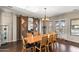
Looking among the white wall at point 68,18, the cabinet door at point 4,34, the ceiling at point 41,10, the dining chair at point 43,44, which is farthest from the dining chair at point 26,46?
the white wall at point 68,18

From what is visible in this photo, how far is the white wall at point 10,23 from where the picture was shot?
216cm

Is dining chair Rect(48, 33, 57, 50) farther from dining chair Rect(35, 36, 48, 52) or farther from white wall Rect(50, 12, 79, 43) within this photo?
white wall Rect(50, 12, 79, 43)

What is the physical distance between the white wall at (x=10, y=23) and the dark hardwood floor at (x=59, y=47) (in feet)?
0.46

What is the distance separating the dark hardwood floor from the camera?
2.21 meters

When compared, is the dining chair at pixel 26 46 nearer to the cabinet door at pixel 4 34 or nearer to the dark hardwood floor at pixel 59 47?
the dark hardwood floor at pixel 59 47

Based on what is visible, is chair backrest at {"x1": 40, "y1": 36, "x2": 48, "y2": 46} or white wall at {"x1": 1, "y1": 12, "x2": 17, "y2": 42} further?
chair backrest at {"x1": 40, "y1": 36, "x2": 48, "y2": 46}

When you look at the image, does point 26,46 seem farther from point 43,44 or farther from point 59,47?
point 59,47

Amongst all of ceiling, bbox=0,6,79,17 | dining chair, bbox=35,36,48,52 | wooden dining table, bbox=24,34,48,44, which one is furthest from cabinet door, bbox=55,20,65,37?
wooden dining table, bbox=24,34,48,44

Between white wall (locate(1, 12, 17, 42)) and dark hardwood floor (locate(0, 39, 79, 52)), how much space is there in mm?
141
